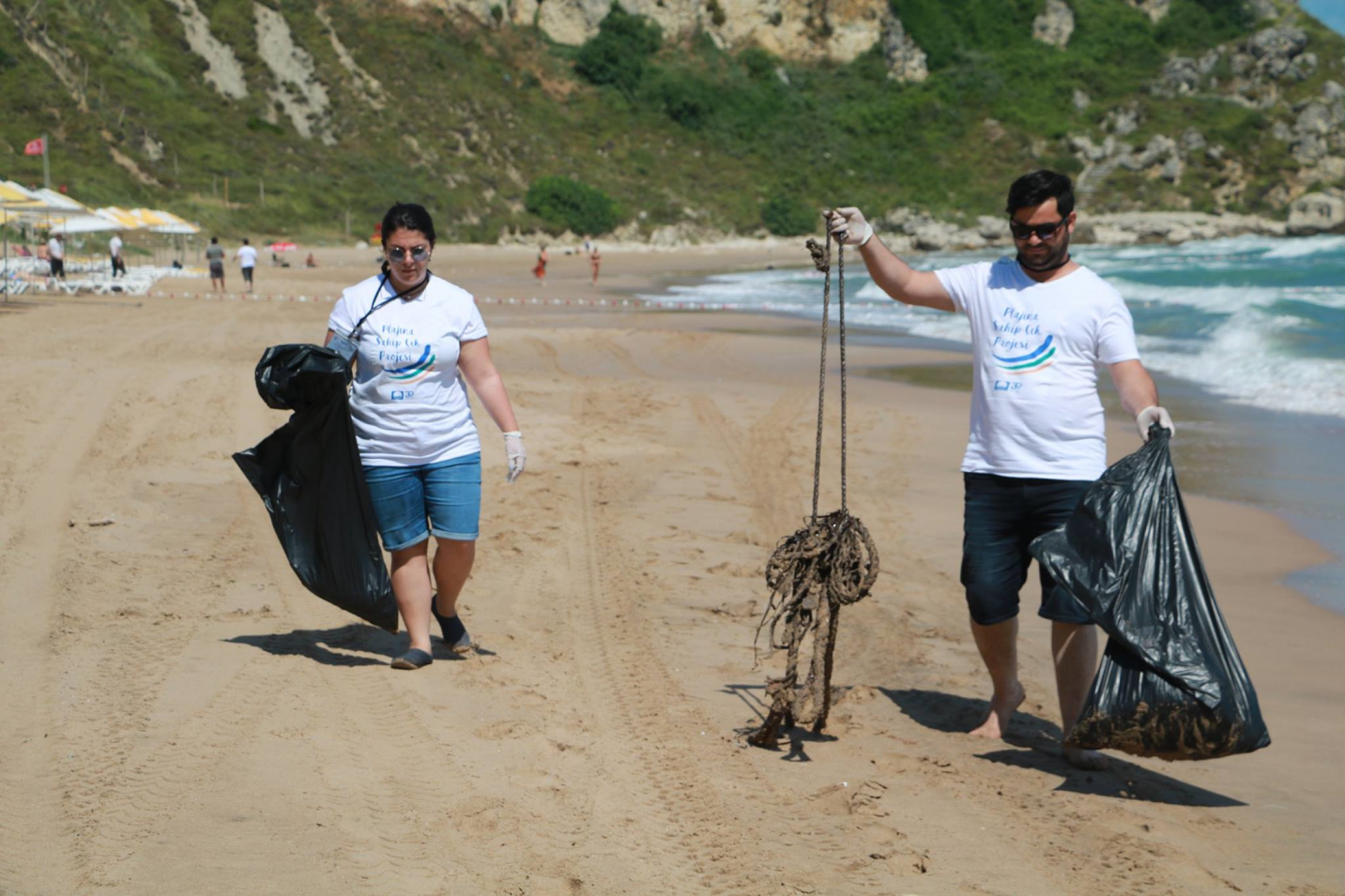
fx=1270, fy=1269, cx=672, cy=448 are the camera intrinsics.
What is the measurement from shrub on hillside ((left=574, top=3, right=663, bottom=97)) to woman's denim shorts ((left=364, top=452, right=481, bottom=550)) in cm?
6802

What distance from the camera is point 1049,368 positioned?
3734 mm

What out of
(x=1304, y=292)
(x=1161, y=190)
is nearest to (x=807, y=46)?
(x=1161, y=190)

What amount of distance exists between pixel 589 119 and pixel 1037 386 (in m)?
64.6

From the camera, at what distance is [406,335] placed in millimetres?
4355

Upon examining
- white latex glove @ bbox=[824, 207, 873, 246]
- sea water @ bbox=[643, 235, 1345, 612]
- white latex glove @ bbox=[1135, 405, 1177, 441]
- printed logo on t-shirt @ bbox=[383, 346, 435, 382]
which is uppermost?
white latex glove @ bbox=[824, 207, 873, 246]

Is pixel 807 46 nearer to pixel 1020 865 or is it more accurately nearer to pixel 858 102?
pixel 858 102

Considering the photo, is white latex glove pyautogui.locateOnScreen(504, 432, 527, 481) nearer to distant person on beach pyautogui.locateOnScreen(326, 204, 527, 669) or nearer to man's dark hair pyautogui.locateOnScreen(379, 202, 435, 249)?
distant person on beach pyautogui.locateOnScreen(326, 204, 527, 669)

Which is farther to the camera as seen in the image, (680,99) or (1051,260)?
(680,99)

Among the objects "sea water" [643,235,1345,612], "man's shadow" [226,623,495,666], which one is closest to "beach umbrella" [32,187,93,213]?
"sea water" [643,235,1345,612]

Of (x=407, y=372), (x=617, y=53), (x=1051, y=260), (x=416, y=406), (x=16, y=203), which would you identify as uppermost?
(x=617, y=53)

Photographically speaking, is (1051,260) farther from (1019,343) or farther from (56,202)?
(56,202)

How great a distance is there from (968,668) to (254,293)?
23355 mm

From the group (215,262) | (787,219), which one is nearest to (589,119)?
(787,219)

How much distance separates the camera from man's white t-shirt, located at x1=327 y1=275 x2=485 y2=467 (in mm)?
4363
